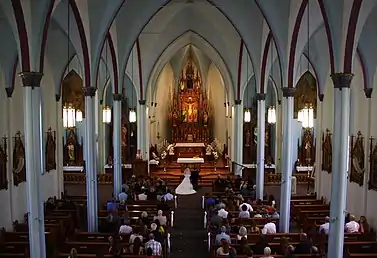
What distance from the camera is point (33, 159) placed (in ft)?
40.7

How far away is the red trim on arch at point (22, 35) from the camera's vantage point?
1189 centimetres

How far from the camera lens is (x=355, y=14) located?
40.1 feet

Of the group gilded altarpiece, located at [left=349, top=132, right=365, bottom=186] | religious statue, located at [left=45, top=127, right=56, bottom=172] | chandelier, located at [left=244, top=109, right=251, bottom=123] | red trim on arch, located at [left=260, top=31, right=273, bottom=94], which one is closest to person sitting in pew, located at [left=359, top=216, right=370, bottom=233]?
gilded altarpiece, located at [left=349, top=132, right=365, bottom=186]

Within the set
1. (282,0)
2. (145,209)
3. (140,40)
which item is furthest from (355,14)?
(140,40)

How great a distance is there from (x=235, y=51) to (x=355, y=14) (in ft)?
54.1

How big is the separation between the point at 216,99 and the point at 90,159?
24428mm

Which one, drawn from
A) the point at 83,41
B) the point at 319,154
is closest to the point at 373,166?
the point at 319,154

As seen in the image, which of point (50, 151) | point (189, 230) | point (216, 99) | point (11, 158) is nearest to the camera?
point (11, 158)

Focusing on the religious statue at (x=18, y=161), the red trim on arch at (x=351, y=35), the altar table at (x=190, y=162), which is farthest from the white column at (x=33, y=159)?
the altar table at (x=190, y=162)

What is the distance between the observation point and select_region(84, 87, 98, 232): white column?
57.3 ft

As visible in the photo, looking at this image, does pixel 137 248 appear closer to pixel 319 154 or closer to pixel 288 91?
pixel 288 91

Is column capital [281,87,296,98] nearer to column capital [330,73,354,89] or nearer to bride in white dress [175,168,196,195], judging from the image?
column capital [330,73,354,89]

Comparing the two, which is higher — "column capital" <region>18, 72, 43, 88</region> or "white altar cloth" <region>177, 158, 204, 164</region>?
"column capital" <region>18, 72, 43, 88</region>

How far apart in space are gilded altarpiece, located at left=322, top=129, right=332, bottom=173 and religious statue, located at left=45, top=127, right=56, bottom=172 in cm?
1475
